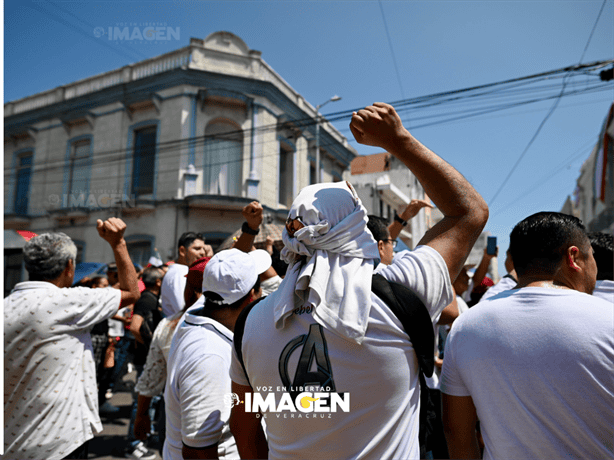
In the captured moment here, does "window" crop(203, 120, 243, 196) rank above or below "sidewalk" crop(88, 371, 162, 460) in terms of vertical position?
above

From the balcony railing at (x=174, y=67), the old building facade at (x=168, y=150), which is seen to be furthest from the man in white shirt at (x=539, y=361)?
the balcony railing at (x=174, y=67)

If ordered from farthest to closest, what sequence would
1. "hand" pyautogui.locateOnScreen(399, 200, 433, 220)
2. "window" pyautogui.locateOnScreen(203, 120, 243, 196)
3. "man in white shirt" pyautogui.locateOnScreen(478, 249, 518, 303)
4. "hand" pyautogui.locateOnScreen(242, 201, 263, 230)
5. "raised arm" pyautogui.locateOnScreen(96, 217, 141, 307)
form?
"window" pyautogui.locateOnScreen(203, 120, 243, 196)
"man in white shirt" pyautogui.locateOnScreen(478, 249, 518, 303)
"hand" pyautogui.locateOnScreen(399, 200, 433, 220)
"hand" pyautogui.locateOnScreen(242, 201, 263, 230)
"raised arm" pyautogui.locateOnScreen(96, 217, 141, 307)

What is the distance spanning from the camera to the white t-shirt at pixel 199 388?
5.96 ft

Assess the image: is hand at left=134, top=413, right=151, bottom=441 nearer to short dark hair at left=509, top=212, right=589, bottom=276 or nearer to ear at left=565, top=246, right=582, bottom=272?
short dark hair at left=509, top=212, right=589, bottom=276

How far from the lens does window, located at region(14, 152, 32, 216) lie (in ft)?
57.9

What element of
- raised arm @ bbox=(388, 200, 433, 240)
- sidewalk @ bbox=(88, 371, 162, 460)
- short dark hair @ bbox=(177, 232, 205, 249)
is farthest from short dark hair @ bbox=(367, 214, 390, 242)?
sidewalk @ bbox=(88, 371, 162, 460)

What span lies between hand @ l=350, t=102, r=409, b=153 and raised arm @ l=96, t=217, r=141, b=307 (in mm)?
1726

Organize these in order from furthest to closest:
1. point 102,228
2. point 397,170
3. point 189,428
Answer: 1. point 397,170
2. point 102,228
3. point 189,428

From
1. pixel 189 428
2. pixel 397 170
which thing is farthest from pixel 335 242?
pixel 397 170

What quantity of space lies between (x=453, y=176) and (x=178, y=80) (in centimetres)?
1546

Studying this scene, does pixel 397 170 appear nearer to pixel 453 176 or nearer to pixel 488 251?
pixel 488 251

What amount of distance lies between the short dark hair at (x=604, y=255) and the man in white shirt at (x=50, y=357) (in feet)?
9.53

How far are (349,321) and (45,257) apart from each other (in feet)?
6.75

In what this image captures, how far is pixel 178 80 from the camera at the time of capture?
14883 millimetres
